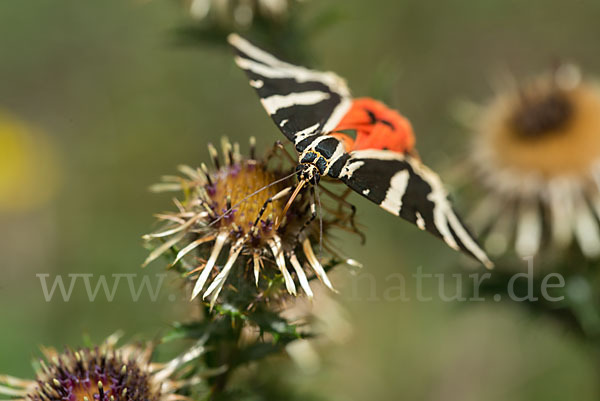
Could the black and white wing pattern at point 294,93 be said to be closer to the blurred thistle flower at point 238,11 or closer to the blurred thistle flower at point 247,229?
the blurred thistle flower at point 247,229

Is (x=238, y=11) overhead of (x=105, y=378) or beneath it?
overhead

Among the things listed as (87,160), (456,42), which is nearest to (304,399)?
(87,160)

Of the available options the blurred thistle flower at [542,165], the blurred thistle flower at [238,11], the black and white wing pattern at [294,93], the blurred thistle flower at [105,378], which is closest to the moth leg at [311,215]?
the black and white wing pattern at [294,93]

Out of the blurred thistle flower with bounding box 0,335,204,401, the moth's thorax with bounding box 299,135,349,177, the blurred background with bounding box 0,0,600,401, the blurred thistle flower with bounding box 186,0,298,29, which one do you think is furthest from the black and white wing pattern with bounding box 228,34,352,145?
the blurred thistle flower with bounding box 0,335,204,401

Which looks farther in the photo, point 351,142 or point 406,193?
point 351,142

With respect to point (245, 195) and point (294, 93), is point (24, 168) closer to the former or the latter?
point (294, 93)

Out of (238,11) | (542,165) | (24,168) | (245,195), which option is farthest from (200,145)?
(245,195)

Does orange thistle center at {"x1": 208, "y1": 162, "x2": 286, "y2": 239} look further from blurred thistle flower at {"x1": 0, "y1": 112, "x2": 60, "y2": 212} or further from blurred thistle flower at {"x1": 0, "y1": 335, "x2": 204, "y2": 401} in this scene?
blurred thistle flower at {"x1": 0, "y1": 112, "x2": 60, "y2": 212}
